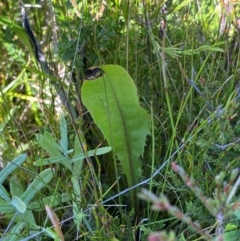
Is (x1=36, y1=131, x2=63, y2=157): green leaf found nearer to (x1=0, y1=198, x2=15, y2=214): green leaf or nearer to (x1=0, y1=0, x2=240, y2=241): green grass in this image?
(x1=0, y1=0, x2=240, y2=241): green grass

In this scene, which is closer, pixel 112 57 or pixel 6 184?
pixel 112 57

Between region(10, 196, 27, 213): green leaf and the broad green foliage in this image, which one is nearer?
region(10, 196, 27, 213): green leaf

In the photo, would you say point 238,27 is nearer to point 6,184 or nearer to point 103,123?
point 103,123

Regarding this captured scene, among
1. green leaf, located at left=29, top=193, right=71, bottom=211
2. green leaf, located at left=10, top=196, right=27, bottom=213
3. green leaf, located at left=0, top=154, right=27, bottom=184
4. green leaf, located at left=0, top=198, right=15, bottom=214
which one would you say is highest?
green leaf, located at left=0, top=154, right=27, bottom=184

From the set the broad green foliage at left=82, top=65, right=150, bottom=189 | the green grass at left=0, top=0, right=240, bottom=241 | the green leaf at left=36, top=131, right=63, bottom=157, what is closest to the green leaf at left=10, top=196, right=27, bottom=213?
the green grass at left=0, top=0, right=240, bottom=241

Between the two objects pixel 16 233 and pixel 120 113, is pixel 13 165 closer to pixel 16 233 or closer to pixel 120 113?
pixel 16 233

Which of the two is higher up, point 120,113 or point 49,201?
point 120,113

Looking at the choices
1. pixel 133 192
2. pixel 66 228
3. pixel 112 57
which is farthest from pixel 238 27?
pixel 66 228

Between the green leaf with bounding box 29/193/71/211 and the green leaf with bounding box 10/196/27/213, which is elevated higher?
the green leaf with bounding box 10/196/27/213

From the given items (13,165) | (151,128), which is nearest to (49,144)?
(13,165)
